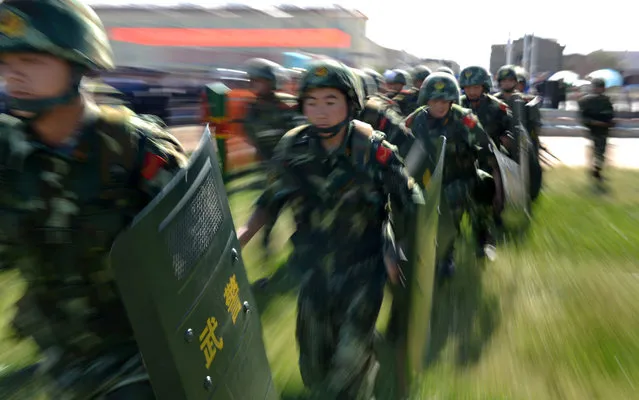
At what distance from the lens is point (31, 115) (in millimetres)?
1842

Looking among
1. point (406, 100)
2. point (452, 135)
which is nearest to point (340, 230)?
point (452, 135)

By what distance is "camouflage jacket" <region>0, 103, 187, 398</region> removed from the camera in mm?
1831

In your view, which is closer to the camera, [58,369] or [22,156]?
[22,156]

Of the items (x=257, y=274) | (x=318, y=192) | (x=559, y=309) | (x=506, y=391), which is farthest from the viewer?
(x=257, y=274)

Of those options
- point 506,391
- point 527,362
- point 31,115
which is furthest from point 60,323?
point 527,362

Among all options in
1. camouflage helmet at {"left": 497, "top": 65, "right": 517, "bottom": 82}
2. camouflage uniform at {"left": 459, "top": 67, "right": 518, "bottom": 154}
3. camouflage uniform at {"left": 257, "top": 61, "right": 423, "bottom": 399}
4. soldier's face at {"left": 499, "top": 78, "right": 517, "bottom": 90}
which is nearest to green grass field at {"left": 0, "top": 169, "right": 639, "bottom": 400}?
camouflage uniform at {"left": 257, "top": 61, "right": 423, "bottom": 399}

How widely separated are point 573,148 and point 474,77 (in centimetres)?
1105

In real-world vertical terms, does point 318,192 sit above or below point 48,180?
below

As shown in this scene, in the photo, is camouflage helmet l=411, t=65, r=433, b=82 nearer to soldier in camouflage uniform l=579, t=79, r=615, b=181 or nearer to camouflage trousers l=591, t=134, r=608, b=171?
soldier in camouflage uniform l=579, t=79, r=615, b=181

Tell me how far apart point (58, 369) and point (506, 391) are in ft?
8.80

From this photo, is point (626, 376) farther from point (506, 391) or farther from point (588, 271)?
point (588, 271)

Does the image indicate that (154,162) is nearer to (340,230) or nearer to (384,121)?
(340,230)

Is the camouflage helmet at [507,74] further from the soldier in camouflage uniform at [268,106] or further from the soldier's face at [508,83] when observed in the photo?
the soldier in camouflage uniform at [268,106]

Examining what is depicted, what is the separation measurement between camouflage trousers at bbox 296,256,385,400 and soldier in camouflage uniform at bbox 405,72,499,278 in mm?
2244
